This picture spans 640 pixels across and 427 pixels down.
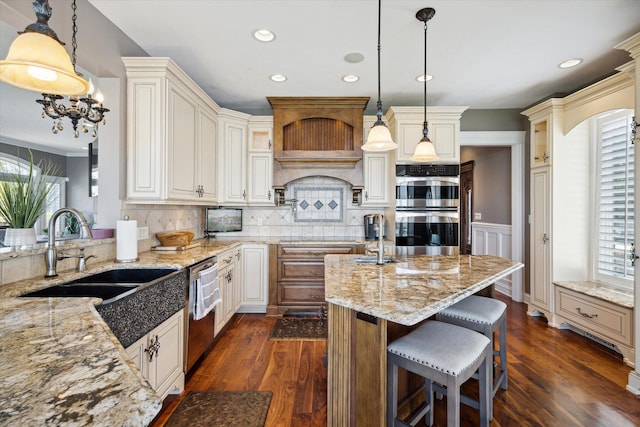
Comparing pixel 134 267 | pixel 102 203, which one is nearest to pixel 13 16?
pixel 102 203

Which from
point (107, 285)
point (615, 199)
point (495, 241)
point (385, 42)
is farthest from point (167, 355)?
point (495, 241)

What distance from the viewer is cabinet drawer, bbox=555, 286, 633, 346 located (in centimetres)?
250

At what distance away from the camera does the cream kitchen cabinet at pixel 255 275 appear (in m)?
3.61

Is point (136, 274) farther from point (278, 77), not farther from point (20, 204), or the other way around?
point (278, 77)

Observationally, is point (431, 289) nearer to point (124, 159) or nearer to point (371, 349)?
point (371, 349)

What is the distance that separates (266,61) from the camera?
9.46ft

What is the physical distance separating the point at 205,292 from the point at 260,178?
1875mm

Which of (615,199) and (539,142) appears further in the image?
(539,142)

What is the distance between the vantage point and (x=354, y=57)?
2.78 metres

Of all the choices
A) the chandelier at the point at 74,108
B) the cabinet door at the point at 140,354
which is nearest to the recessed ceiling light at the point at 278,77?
the chandelier at the point at 74,108

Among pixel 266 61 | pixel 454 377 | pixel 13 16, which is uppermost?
pixel 266 61

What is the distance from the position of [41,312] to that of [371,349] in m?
1.31

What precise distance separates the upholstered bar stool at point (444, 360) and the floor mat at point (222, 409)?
93cm

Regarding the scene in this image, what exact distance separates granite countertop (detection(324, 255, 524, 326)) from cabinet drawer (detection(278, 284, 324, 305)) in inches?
55.8
